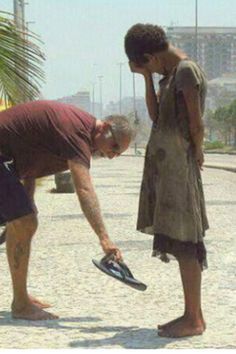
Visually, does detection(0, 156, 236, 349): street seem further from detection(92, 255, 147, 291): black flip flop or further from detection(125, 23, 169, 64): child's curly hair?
detection(125, 23, 169, 64): child's curly hair

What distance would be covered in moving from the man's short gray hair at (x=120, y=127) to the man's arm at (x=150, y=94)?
0.61ft

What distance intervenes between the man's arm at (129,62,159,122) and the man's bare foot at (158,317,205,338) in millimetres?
1204

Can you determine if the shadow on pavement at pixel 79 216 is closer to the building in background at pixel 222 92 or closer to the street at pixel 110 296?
the street at pixel 110 296

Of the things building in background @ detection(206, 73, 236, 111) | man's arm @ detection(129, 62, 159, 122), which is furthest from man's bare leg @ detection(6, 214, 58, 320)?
building in background @ detection(206, 73, 236, 111)

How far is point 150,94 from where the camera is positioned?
16.9 ft

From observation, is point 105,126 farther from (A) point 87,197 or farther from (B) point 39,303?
(B) point 39,303

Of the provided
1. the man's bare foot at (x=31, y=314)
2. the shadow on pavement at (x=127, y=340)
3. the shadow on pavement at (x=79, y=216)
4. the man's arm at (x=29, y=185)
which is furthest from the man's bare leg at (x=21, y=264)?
the shadow on pavement at (x=79, y=216)

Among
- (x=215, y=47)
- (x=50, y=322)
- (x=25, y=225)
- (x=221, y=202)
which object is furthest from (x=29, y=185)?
(x=215, y=47)

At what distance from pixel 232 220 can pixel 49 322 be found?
23.6 ft

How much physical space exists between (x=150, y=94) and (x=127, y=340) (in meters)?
1.45

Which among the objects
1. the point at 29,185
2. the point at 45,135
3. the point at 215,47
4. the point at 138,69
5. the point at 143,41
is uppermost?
the point at 143,41

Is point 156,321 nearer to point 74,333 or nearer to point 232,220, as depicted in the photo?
point 74,333

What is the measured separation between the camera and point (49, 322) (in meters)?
5.48

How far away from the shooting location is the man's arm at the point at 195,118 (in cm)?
480
